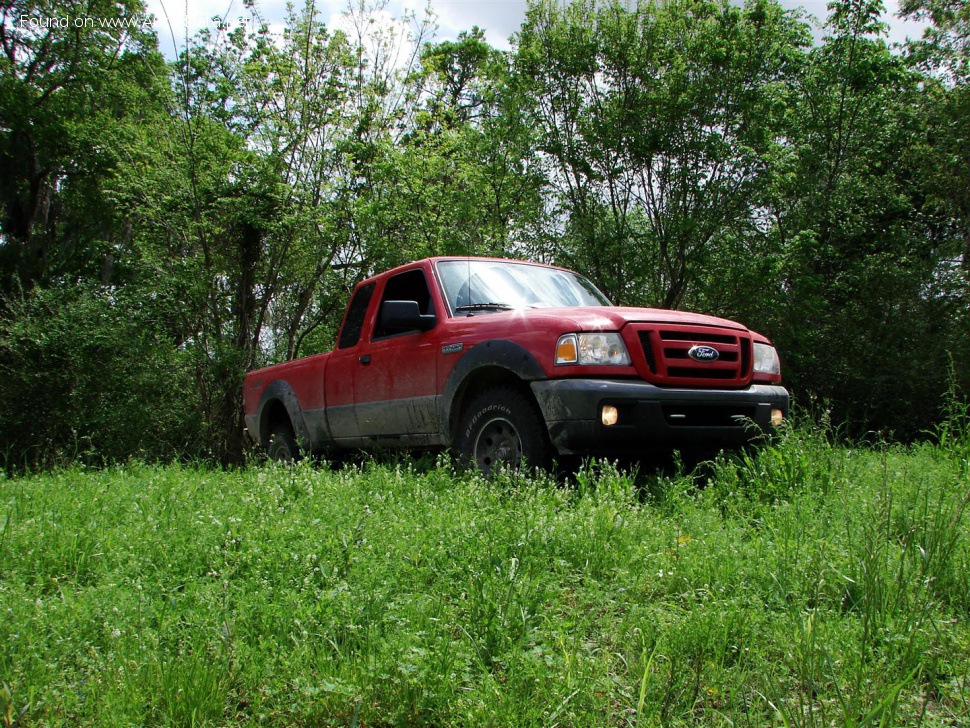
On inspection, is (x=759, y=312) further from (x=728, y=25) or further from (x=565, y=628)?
(x=565, y=628)

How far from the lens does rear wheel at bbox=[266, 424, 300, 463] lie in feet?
26.8

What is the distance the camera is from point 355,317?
24.5ft

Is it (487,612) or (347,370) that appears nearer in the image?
(487,612)

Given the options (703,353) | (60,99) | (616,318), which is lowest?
Result: (703,353)

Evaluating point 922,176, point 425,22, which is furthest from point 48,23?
point 922,176

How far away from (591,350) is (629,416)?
47cm

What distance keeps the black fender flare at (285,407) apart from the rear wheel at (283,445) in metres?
0.12

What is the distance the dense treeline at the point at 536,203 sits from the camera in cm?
1431

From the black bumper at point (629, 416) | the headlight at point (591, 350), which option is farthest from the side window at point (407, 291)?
the black bumper at point (629, 416)

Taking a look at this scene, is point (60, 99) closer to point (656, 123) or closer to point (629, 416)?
point (656, 123)

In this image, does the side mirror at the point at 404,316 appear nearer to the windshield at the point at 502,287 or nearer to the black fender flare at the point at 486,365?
the windshield at the point at 502,287

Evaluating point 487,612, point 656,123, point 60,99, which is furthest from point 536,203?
point 60,99

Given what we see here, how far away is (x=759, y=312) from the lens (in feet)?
50.0

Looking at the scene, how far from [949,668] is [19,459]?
50.1 feet
